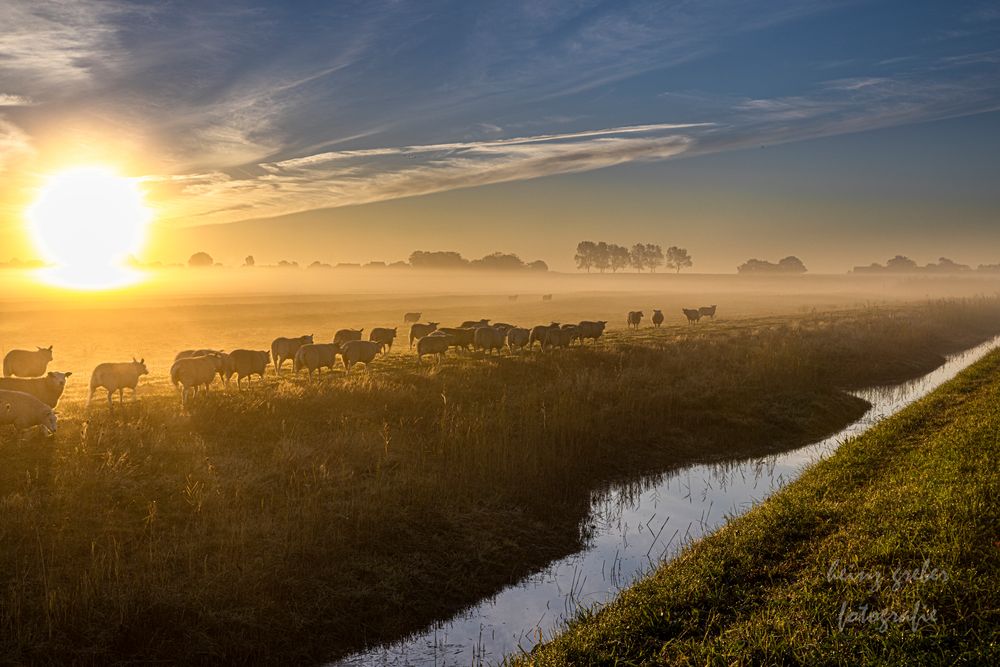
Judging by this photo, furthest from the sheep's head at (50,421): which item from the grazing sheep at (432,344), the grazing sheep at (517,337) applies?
the grazing sheep at (517,337)

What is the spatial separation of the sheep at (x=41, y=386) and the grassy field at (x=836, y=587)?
52.7ft

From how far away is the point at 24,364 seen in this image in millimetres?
21828

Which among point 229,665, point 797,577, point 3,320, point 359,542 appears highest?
point 3,320

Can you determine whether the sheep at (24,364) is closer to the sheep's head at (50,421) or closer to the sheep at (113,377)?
the sheep at (113,377)

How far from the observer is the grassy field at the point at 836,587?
20.4ft

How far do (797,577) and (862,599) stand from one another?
3.74ft

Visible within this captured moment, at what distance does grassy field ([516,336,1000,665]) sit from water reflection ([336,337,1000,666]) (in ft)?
5.27

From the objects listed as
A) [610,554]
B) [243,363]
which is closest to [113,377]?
[243,363]

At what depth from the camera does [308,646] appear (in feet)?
31.8

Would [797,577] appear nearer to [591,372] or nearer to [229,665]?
[229,665]

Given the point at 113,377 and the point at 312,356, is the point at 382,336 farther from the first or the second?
the point at 113,377

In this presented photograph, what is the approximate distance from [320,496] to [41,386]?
972cm

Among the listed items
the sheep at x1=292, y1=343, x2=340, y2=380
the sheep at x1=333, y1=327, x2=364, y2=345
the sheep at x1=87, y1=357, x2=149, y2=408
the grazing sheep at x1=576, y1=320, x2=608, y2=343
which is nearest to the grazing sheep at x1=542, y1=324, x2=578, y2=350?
the grazing sheep at x1=576, y1=320, x2=608, y2=343

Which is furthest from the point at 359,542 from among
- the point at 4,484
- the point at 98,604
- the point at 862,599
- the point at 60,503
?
the point at 862,599
